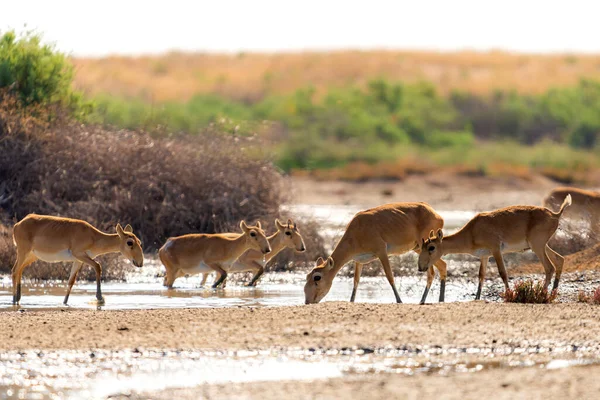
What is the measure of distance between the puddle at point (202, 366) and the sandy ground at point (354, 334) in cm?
24

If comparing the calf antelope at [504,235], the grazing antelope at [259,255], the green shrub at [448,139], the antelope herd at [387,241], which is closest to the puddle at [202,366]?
the antelope herd at [387,241]

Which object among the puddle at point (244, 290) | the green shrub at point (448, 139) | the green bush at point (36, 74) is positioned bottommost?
the puddle at point (244, 290)

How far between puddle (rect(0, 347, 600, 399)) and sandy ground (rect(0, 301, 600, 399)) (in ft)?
0.79

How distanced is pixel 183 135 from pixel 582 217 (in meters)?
9.76

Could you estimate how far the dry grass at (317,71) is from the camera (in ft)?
183

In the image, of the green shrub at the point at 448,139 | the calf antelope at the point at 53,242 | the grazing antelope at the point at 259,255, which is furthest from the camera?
the green shrub at the point at 448,139

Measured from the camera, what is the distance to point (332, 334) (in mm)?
13148

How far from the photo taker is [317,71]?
65.2 meters

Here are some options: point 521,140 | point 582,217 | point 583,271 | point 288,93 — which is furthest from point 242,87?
point 583,271

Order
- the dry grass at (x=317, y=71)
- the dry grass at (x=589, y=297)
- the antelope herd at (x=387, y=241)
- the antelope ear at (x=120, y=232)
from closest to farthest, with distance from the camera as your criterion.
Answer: the dry grass at (x=589, y=297) → the antelope herd at (x=387, y=241) → the antelope ear at (x=120, y=232) → the dry grass at (x=317, y=71)

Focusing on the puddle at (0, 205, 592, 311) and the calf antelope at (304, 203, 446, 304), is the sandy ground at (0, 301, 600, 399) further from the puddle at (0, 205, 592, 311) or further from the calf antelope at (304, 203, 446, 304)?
the puddle at (0, 205, 592, 311)

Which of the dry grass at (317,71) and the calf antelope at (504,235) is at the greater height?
the dry grass at (317,71)

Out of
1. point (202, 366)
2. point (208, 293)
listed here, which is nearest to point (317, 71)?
point (208, 293)

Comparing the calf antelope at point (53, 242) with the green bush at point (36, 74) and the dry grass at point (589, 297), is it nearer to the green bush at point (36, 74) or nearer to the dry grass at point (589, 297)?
the dry grass at point (589, 297)
